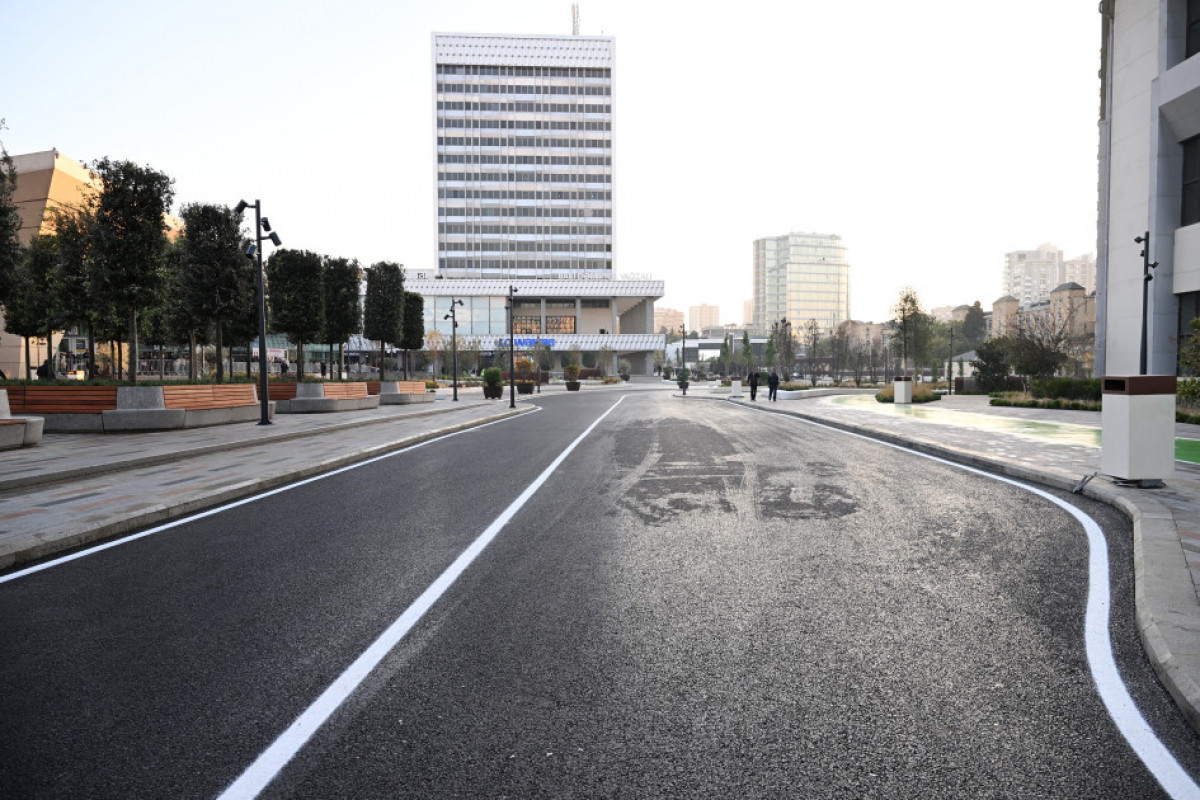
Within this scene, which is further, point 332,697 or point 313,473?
point 313,473

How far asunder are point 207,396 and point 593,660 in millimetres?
17971

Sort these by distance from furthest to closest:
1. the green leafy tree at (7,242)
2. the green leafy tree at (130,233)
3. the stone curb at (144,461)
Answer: the green leafy tree at (130,233)
the green leafy tree at (7,242)
the stone curb at (144,461)

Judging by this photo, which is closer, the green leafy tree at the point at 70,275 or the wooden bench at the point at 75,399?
the wooden bench at the point at 75,399

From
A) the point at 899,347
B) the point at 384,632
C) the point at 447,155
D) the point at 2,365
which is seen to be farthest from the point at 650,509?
the point at 447,155

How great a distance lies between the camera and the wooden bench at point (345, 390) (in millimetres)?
25797

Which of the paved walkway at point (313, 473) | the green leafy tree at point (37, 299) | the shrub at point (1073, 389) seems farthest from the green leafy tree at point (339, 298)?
the shrub at point (1073, 389)

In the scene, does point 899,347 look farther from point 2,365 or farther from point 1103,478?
point 2,365

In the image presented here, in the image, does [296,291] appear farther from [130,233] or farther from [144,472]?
[144,472]

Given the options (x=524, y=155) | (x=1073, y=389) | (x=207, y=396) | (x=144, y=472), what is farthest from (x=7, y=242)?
(x=524, y=155)

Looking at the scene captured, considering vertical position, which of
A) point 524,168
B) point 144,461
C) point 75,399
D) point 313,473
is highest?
point 524,168

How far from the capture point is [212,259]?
73.0 feet

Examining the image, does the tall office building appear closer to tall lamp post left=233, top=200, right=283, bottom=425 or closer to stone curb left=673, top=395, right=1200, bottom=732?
tall lamp post left=233, top=200, right=283, bottom=425

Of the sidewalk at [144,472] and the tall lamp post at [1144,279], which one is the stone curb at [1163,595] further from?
the tall lamp post at [1144,279]

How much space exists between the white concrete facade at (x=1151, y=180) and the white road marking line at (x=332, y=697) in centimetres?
3105
